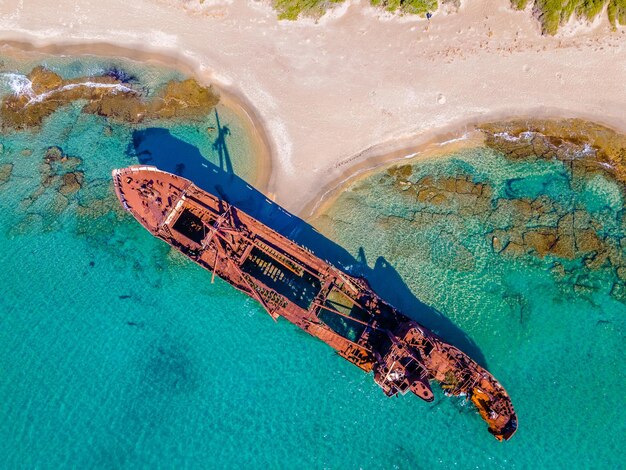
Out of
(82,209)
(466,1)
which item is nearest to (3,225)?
(82,209)

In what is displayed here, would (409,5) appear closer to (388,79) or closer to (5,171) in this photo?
(388,79)

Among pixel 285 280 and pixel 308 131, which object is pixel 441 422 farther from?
pixel 308 131

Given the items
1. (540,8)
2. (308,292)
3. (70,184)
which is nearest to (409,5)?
(540,8)

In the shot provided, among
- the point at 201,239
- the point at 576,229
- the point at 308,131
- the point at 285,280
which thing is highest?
the point at 308,131

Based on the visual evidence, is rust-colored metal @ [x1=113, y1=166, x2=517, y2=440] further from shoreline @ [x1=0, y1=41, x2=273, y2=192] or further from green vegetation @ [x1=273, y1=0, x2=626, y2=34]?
green vegetation @ [x1=273, y1=0, x2=626, y2=34]

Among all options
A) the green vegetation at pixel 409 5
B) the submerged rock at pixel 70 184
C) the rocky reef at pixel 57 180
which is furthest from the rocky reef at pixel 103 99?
the green vegetation at pixel 409 5

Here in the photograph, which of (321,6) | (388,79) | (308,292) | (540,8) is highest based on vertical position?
(540,8)
